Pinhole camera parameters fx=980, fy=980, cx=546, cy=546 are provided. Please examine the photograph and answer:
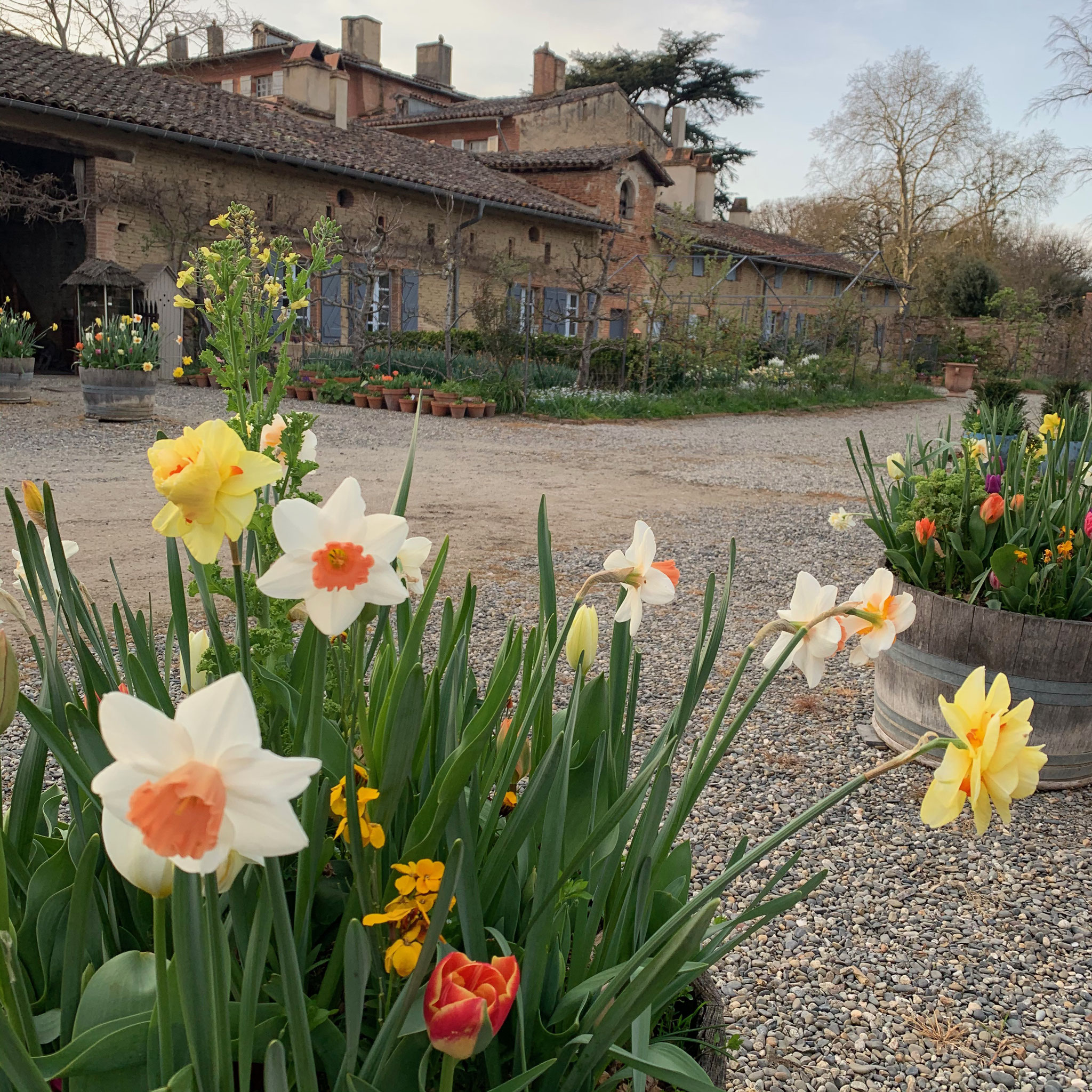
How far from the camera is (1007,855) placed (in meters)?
2.36

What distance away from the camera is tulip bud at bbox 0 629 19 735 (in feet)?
2.64

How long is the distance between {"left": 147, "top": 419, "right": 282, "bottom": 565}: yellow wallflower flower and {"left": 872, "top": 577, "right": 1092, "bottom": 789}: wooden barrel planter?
85.2 inches

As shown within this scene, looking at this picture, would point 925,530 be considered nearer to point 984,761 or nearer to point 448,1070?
point 984,761

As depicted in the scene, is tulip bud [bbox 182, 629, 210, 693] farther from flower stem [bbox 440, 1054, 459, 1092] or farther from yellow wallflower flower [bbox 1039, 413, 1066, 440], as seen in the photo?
yellow wallflower flower [bbox 1039, 413, 1066, 440]

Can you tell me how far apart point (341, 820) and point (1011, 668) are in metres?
2.17

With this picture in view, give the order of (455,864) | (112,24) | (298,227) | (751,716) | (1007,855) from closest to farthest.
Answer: (455,864) < (1007,855) < (751,716) < (298,227) < (112,24)

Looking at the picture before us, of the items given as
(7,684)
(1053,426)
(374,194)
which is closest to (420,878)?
(7,684)

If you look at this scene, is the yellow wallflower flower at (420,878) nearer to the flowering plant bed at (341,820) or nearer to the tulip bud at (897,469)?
the flowering plant bed at (341,820)

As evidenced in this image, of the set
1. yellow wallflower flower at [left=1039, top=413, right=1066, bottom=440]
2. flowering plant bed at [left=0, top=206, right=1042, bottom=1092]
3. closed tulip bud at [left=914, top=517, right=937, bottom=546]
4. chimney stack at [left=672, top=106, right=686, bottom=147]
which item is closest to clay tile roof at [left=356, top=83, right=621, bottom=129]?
chimney stack at [left=672, top=106, right=686, bottom=147]

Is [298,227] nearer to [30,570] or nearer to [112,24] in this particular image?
[112,24]

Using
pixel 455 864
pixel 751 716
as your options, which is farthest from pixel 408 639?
pixel 751 716

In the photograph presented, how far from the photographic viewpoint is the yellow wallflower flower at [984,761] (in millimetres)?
795

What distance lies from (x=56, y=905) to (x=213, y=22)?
2507 cm

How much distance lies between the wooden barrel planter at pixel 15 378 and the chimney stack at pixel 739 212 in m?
25.4
